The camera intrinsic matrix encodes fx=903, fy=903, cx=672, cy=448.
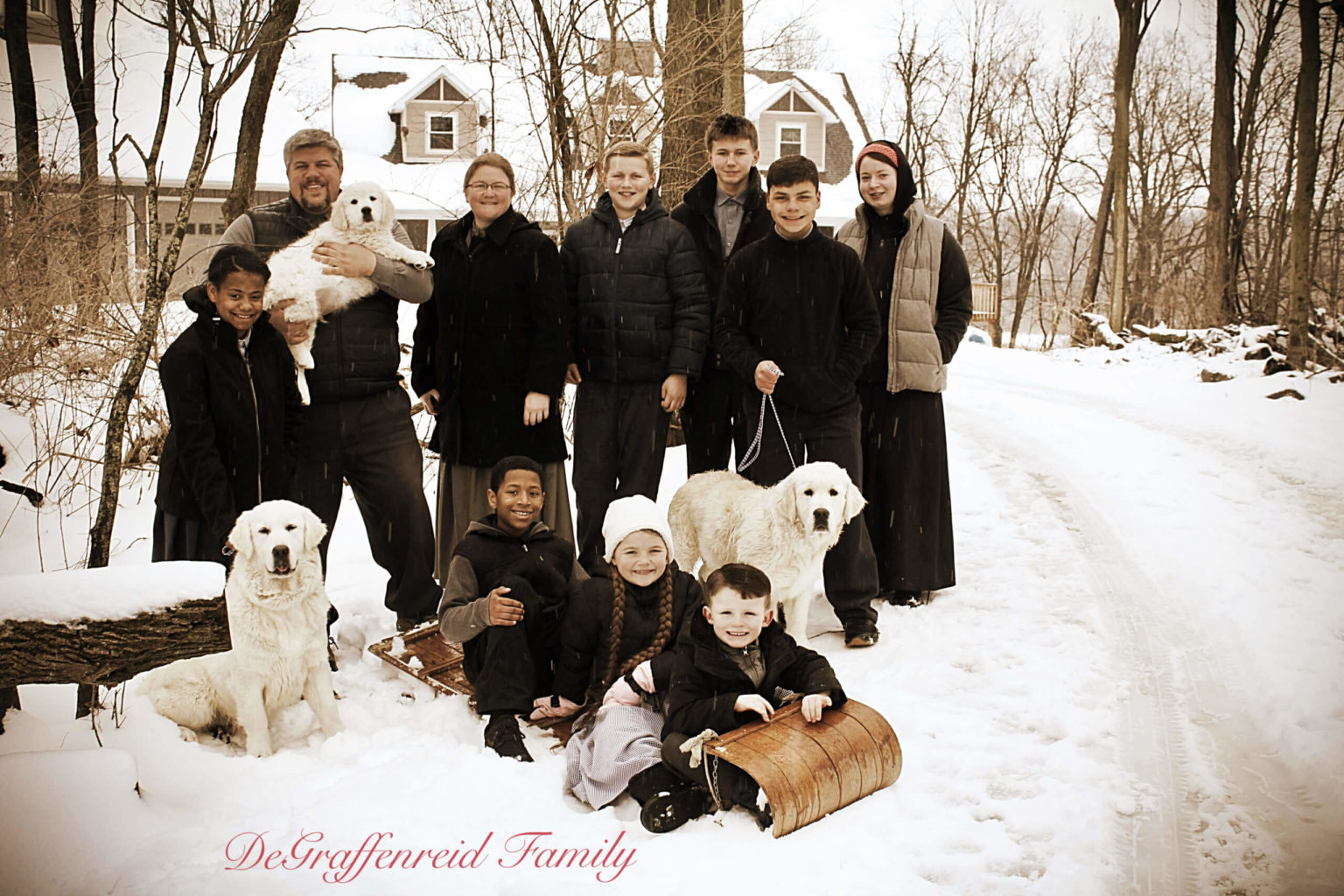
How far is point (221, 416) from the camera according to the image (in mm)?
3705

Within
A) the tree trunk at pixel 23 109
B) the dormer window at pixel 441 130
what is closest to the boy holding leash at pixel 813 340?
the tree trunk at pixel 23 109

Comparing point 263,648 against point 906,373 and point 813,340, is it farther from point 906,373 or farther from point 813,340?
point 906,373

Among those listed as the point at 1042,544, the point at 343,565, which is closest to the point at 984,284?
the point at 1042,544

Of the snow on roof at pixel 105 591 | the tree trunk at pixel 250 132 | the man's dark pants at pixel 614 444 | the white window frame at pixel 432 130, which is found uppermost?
the white window frame at pixel 432 130

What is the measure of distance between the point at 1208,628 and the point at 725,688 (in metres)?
2.74

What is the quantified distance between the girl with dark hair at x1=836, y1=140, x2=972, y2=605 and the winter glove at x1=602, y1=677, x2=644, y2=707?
212cm

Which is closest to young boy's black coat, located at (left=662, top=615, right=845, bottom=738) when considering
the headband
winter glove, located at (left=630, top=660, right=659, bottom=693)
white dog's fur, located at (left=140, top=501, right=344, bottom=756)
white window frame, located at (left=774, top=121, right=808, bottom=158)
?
winter glove, located at (left=630, top=660, right=659, bottom=693)

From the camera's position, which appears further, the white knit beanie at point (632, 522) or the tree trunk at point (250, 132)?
the tree trunk at point (250, 132)

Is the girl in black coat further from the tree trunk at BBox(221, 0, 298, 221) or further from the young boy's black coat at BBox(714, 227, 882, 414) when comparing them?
the tree trunk at BBox(221, 0, 298, 221)

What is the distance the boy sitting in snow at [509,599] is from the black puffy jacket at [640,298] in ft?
3.05

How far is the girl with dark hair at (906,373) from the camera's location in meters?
4.94

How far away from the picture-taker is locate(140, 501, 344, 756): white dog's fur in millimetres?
3463

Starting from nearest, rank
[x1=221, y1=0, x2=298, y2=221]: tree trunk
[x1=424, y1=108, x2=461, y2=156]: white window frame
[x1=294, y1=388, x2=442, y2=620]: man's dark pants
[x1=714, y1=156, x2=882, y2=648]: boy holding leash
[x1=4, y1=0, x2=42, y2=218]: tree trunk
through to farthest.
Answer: [x1=4, y1=0, x2=42, y2=218]: tree trunk, [x1=294, y1=388, x2=442, y2=620]: man's dark pants, [x1=714, y1=156, x2=882, y2=648]: boy holding leash, [x1=221, y1=0, x2=298, y2=221]: tree trunk, [x1=424, y1=108, x2=461, y2=156]: white window frame

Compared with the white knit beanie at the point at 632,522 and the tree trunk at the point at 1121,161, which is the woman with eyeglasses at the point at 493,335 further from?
the tree trunk at the point at 1121,161
